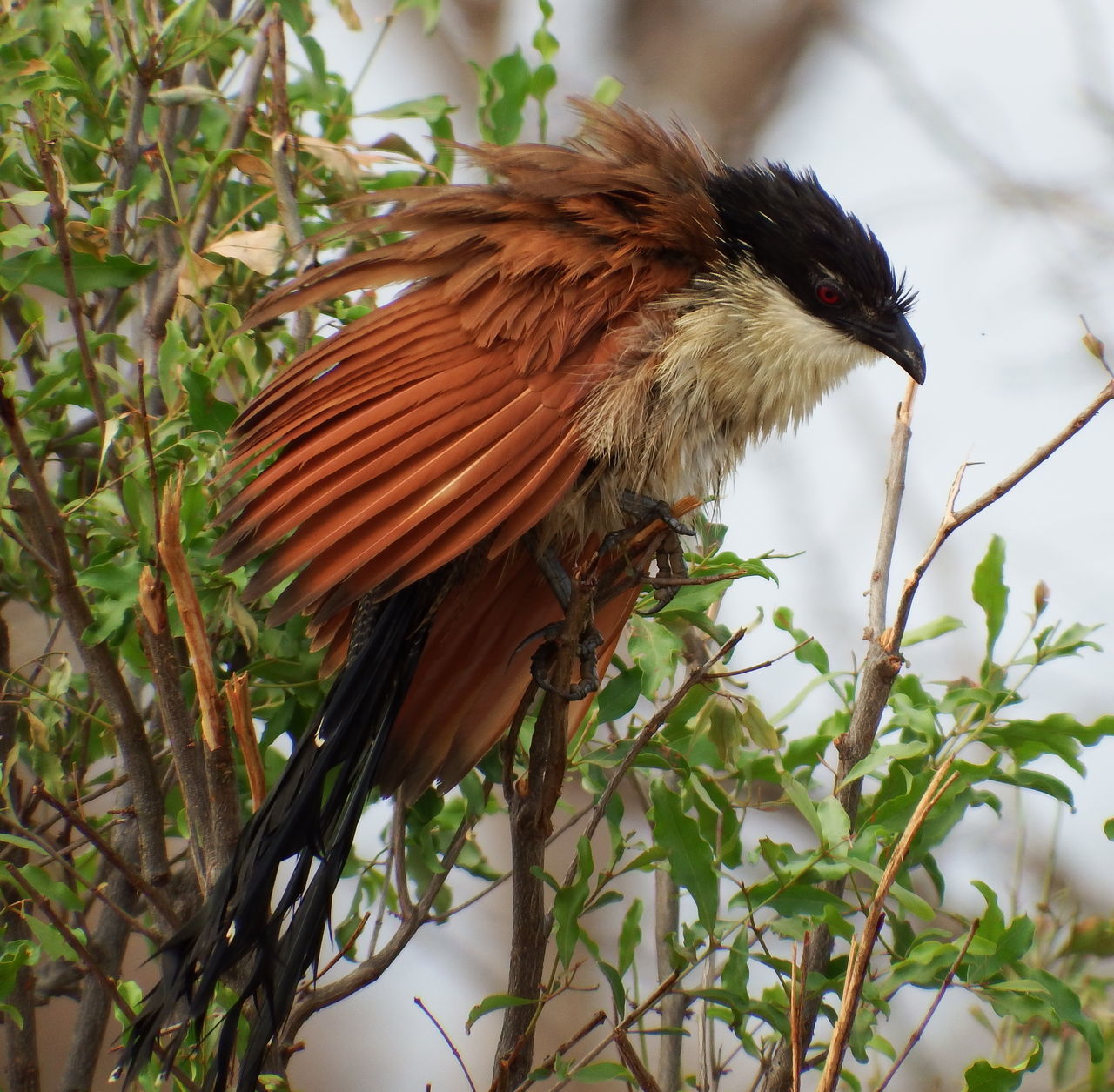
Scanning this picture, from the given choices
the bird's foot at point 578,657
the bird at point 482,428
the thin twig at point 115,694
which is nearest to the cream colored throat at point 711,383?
the bird at point 482,428

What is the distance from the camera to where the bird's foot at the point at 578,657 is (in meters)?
1.18

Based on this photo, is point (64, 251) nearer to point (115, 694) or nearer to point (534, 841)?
point (115, 694)

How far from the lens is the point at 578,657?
4.09ft

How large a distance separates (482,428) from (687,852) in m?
0.43

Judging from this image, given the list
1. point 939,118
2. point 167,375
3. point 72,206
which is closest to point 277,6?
point 72,206

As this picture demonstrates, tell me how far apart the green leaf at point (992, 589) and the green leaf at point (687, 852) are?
1.13 ft

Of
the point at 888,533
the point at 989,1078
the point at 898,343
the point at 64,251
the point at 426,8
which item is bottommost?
the point at 989,1078

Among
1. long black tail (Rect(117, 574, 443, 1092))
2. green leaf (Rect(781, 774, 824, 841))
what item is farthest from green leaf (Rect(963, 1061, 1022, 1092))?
long black tail (Rect(117, 574, 443, 1092))

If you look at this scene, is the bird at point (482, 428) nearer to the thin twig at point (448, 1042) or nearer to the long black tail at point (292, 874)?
the long black tail at point (292, 874)

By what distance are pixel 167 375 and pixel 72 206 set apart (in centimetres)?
43

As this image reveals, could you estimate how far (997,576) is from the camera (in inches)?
45.4

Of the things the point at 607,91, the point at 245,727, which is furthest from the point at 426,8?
the point at 245,727

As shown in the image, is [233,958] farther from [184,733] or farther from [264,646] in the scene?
[264,646]

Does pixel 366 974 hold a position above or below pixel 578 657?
below
